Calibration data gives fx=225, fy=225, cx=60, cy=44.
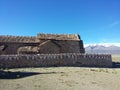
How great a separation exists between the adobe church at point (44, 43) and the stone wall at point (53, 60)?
38.4 feet

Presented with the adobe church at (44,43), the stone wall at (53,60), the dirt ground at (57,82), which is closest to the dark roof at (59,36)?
the adobe church at (44,43)

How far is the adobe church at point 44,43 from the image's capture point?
5000cm

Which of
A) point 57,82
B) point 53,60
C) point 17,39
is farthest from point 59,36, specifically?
point 57,82

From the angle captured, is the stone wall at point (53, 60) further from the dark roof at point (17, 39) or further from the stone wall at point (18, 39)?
the dark roof at point (17, 39)

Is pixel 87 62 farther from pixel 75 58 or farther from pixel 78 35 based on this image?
pixel 78 35

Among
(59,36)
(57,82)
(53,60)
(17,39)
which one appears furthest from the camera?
(59,36)

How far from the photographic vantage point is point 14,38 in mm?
54719

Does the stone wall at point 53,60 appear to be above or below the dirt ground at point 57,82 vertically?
above

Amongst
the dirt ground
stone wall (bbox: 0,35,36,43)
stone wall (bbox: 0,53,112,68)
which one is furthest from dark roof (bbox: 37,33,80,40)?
the dirt ground

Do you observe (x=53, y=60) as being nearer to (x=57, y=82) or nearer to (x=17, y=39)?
(x=57, y=82)

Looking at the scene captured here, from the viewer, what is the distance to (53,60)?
37812 millimetres

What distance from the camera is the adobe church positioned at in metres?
50.0

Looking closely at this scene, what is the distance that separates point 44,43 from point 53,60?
42.0ft

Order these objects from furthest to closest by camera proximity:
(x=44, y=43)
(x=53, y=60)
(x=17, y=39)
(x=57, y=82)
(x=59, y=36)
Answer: (x=59, y=36)
(x=17, y=39)
(x=44, y=43)
(x=53, y=60)
(x=57, y=82)
